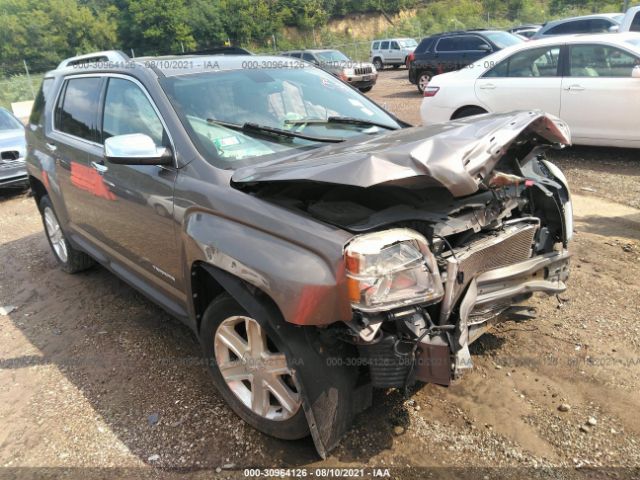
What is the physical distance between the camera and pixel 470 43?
14219mm

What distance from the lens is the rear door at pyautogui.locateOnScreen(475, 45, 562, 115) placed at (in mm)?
7445

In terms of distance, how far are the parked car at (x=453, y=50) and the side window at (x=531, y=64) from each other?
628 cm

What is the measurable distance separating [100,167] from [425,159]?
8.04ft

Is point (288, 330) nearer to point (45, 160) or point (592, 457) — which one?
point (592, 457)

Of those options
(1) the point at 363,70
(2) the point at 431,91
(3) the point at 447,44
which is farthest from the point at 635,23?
(1) the point at 363,70

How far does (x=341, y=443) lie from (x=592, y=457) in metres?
1.20

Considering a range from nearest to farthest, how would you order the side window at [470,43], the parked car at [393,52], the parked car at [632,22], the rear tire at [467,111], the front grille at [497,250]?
the front grille at [497,250] < the rear tire at [467,111] < the parked car at [632,22] < the side window at [470,43] < the parked car at [393,52]

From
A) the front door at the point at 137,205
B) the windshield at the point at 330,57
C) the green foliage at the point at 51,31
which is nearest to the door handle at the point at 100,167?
the front door at the point at 137,205

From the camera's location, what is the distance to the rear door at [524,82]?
7445 millimetres

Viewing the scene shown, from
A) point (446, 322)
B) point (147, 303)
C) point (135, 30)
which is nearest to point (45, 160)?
point (147, 303)

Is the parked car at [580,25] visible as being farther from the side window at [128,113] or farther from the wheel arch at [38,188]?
the side window at [128,113]

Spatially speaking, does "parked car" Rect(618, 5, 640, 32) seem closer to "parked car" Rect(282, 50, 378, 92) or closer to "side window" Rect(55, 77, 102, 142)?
"parked car" Rect(282, 50, 378, 92)

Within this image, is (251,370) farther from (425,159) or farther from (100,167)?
(100,167)

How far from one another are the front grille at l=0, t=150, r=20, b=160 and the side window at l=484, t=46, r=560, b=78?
788cm
